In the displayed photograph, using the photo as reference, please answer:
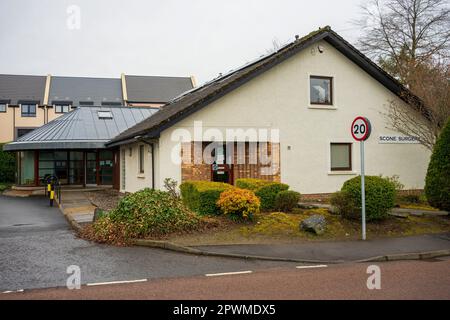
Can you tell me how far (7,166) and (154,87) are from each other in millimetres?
26580

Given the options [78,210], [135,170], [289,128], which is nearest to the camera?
[78,210]

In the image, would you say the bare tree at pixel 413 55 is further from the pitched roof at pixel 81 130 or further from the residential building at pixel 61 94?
the residential building at pixel 61 94

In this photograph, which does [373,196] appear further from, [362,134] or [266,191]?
[266,191]

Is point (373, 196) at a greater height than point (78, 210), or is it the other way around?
point (373, 196)

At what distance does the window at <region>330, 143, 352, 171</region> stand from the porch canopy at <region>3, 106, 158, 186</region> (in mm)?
15433

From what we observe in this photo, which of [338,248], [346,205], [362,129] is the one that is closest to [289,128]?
[346,205]

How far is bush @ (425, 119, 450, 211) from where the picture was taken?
12.4m

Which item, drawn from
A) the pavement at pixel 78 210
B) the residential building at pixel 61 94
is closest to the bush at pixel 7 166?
the pavement at pixel 78 210

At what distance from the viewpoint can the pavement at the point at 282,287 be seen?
236 inches

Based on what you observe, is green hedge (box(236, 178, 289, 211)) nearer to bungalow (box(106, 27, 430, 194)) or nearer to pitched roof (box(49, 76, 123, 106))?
bungalow (box(106, 27, 430, 194))

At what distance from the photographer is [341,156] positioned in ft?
58.5

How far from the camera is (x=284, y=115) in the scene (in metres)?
16.8
